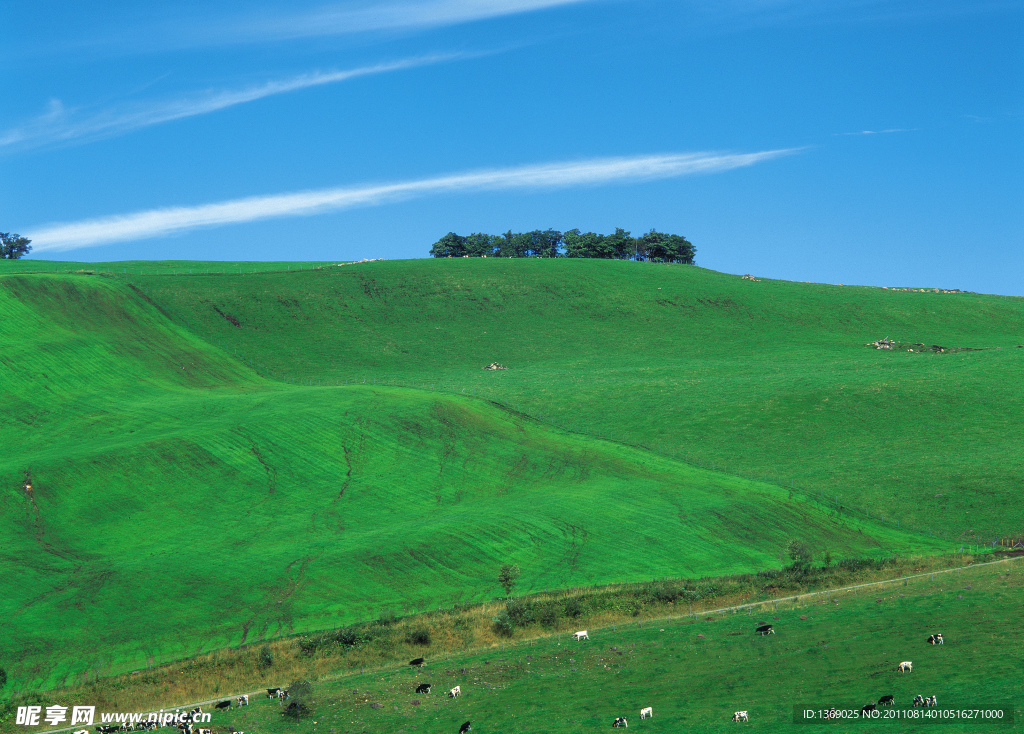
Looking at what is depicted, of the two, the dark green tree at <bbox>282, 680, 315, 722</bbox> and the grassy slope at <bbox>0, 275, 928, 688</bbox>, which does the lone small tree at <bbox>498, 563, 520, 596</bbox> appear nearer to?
the grassy slope at <bbox>0, 275, 928, 688</bbox>

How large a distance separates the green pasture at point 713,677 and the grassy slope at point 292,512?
9.81 meters

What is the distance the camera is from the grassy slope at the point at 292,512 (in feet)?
145

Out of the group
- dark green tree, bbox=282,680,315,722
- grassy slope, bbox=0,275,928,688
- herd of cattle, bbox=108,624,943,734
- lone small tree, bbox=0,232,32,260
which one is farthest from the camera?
lone small tree, bbox=0,232,32,260

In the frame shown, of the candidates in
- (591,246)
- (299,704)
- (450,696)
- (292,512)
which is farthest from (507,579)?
(591,246)

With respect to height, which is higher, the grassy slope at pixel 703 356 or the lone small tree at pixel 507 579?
the grassy slope at pixel 703 356

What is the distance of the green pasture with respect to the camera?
28766 mm

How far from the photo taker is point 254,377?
9288cm

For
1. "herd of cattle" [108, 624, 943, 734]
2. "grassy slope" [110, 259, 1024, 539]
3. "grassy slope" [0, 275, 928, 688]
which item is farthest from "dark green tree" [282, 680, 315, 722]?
"grassy slope" [110, 259, 1024, 539]

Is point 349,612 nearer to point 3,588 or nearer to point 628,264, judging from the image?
point 3,588

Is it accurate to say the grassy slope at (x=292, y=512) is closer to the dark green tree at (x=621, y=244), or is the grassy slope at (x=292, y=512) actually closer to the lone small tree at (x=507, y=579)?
the lone small tree at (x=507, y=579)

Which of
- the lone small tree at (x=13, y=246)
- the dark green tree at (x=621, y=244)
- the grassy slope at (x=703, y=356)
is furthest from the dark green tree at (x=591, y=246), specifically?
the lone small tree at (x=13, y=246)

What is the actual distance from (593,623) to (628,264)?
118 meters

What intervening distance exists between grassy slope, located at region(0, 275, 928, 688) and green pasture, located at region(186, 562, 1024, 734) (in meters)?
9.81

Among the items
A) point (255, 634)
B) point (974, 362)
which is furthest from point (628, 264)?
point (255, 634)
